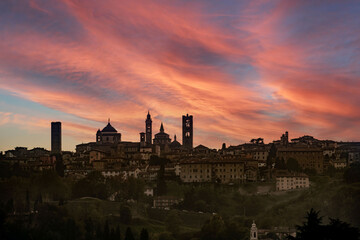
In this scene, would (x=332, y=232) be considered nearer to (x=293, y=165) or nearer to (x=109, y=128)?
(x=293, y=165)

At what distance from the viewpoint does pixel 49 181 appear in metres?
71.6

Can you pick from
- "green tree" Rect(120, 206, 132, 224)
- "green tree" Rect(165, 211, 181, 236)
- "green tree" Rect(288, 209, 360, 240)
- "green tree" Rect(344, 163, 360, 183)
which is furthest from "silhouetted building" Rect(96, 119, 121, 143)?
"green tree" Rect(288, 209, 360, 240)

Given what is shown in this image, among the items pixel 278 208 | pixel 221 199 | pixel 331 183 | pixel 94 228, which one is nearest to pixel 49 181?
pixel 94 228

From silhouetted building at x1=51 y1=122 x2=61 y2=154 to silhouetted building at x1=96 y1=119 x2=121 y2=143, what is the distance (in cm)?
847

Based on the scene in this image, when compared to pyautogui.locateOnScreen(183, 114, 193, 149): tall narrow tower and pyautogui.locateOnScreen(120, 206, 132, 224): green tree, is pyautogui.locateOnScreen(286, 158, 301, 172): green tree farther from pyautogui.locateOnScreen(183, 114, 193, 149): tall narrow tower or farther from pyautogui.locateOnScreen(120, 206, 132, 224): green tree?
pyautogui.locateOnScreen(183, 114, 193, 149): tall narrow tower

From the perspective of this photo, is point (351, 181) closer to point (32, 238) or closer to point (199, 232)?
point (199, 232)

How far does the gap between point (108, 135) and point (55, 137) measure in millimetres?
11277

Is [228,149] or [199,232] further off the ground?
[228,149]

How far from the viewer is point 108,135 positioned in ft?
418

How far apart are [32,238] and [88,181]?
2503 centimetres

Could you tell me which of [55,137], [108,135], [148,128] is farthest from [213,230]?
[148,128]

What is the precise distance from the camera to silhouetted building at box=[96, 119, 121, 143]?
12638 centimetres

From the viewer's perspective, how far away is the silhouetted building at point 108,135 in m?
126

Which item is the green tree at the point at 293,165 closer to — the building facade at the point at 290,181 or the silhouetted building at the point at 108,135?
the building facade at the point at 290,181
